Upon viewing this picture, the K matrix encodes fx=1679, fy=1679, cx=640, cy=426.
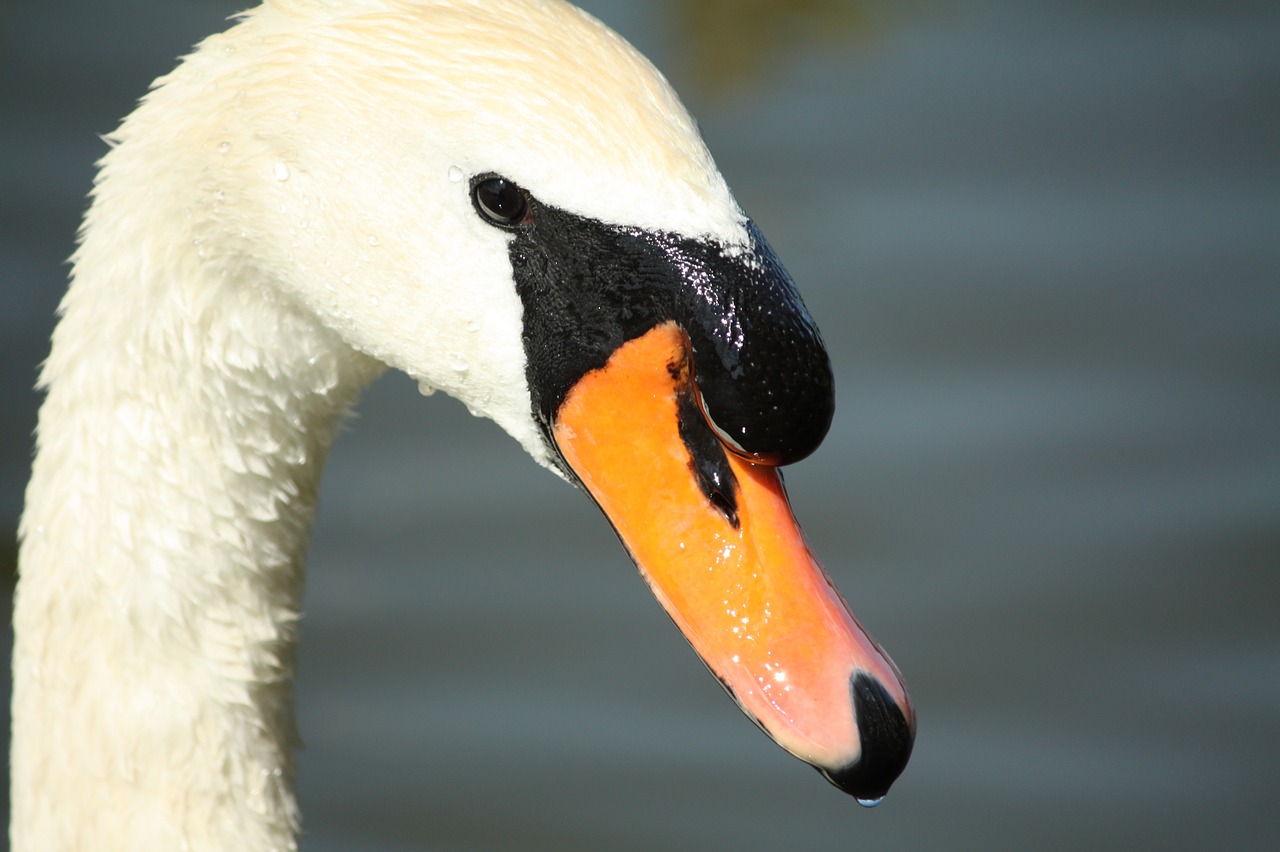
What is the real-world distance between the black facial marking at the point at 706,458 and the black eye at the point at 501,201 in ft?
1.01

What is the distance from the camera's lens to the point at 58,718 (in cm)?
261

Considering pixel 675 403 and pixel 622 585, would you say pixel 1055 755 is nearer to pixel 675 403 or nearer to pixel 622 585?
pixel 622 585

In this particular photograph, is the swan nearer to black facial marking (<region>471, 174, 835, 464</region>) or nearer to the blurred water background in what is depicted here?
black facial marking (<region>471, 174, 835, 464</region>)

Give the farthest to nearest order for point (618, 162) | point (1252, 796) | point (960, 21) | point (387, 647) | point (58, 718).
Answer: point (960, 21)
point (387, 647)
point (1252, 796)
point (58, 718)
point (618, 162)

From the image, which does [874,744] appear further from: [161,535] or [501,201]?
[161,535]

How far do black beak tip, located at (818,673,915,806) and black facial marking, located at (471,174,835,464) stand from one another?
1.09ft

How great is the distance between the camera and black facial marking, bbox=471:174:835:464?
2082 mm

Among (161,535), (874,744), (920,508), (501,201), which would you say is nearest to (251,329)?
(161,535)

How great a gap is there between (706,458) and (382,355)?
1.67 ft

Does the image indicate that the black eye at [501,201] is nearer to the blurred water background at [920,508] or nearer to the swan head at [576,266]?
the swan head at [576,266]

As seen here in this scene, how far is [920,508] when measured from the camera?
210 inches

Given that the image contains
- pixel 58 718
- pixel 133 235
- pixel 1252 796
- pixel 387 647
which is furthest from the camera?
pixel 387 647

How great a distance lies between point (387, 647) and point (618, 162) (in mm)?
3182

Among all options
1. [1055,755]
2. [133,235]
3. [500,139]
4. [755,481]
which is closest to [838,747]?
[755,481]
